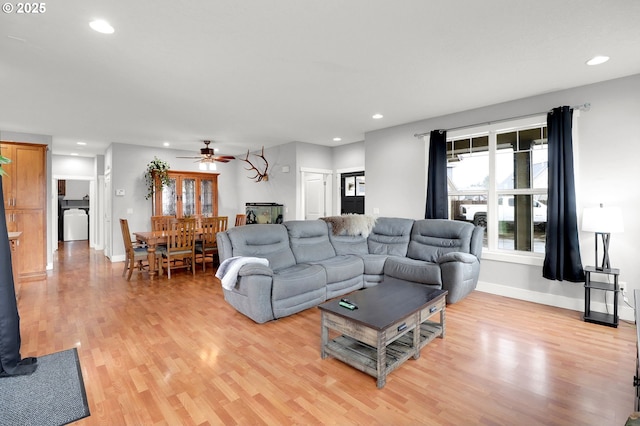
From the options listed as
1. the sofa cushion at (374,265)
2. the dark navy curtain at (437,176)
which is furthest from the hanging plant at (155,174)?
the dark navy curtain at (437,176)

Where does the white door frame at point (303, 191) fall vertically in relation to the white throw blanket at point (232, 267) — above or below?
above

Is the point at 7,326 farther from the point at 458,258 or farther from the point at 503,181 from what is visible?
the point at 503,181

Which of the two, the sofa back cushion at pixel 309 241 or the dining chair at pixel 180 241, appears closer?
the sofa back cushion at pixel 309 241

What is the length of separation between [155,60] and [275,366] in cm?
294

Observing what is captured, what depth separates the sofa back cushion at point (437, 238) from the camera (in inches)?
159

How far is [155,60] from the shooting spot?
2.84m

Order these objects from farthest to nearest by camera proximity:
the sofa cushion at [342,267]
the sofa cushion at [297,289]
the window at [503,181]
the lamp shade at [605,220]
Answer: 1. the window at [503,181]
2. the sofa cushion at [342,267]
3. the sofa cushion at [297,289]
4. the lamp shade at [605,220]

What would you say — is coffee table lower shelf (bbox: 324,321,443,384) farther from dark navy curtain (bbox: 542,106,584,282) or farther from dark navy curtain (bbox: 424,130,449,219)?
dark navy curtain (bbox: 424,130,449,219)

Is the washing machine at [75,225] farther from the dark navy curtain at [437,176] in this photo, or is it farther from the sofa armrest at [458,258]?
the sofa armrest at [458,258]

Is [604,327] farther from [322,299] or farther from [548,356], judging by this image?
[322,299]

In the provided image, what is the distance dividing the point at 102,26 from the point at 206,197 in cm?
591

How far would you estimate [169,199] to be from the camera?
23.8 feet

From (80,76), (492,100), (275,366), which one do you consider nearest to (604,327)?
(492,100)

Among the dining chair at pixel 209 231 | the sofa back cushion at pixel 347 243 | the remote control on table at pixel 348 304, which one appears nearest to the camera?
the remote control on table at pixel 348 304
